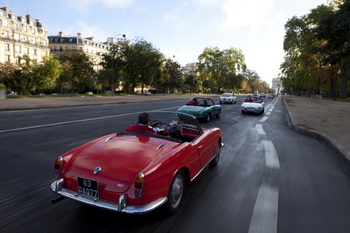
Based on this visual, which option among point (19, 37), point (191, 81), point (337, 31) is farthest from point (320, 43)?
point (19, 37)

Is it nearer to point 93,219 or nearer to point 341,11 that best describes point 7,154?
point 93,219

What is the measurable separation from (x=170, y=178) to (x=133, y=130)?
1356 millimetres

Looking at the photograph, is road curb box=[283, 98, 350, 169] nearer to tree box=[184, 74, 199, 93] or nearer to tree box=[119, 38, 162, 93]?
tree box=[119, 38, 162, 93]

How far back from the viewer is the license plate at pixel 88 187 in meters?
2.49

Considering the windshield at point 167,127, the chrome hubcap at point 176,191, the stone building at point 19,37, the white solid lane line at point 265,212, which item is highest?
the stone building at point 19,37

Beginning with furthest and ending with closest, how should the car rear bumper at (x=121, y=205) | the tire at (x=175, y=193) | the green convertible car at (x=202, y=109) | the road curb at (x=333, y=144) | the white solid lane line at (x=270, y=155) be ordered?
the green convertible car at (x=202, y=109)
the road curb at (x=333, y=144)
the white solid lane line at (x=270, y=155)
the tire at (x=175, y=193)
the car rear bumper at (x=121, y=205)

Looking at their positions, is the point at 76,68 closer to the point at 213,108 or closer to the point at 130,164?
the point at 213,108

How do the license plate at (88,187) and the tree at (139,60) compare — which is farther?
the tree at (139,60)

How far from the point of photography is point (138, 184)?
237 cm

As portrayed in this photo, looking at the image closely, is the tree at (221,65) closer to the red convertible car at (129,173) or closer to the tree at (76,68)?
the tree at (76,68)

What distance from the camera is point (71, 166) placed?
2734 mm

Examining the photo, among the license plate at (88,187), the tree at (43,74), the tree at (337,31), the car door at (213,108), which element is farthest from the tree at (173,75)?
the license plate at (88,187)

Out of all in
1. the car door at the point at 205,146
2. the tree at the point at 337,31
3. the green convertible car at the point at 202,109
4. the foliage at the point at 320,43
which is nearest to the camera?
the car door at the point at 205,146

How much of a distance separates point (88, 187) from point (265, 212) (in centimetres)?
223
